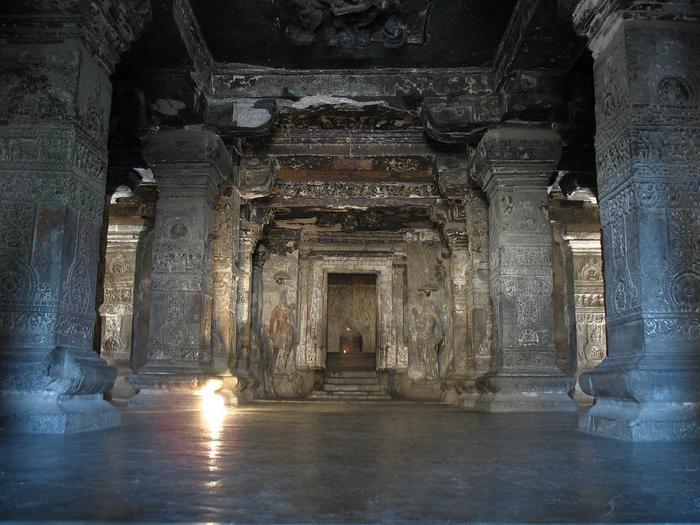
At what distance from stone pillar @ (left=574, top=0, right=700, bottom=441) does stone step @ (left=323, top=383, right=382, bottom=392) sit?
10.7m

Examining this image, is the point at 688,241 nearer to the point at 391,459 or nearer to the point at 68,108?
the point at 391,459

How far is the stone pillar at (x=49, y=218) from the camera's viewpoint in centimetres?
406

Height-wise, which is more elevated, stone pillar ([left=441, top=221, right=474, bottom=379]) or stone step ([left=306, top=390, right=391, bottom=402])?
stone pillar ([left=441, top=221, right=474, bottom=379])

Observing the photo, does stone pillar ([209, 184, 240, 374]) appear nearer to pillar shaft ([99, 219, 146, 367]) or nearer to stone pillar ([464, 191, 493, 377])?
pillar shaft ([99, 219, 146, 367])

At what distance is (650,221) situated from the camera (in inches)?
158

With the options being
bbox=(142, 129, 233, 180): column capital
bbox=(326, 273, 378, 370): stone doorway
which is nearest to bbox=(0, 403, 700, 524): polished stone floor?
bbox=(142, 129, 233, 180): column capital

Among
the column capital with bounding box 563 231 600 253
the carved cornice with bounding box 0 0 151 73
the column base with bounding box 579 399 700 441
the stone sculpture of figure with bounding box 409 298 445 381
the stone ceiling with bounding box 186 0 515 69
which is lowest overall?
the column base with bounding box 579 399 700 441

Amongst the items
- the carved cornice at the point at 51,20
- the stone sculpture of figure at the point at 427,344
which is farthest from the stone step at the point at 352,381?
the carved cornice at the point at 51,20

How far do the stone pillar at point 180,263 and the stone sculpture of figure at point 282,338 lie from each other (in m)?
6.63

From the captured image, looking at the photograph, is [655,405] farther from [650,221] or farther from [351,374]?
[351,374]

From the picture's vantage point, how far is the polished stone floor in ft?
5.78

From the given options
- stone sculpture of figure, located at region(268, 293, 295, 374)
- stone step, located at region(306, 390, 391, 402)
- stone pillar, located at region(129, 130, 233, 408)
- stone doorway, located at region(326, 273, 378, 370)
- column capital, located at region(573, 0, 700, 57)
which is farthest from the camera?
stone doorway, located at region(326, 273, 378, 370)

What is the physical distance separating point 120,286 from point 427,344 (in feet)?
20.6

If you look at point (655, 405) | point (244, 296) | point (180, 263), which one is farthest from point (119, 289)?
point (655, 405)
